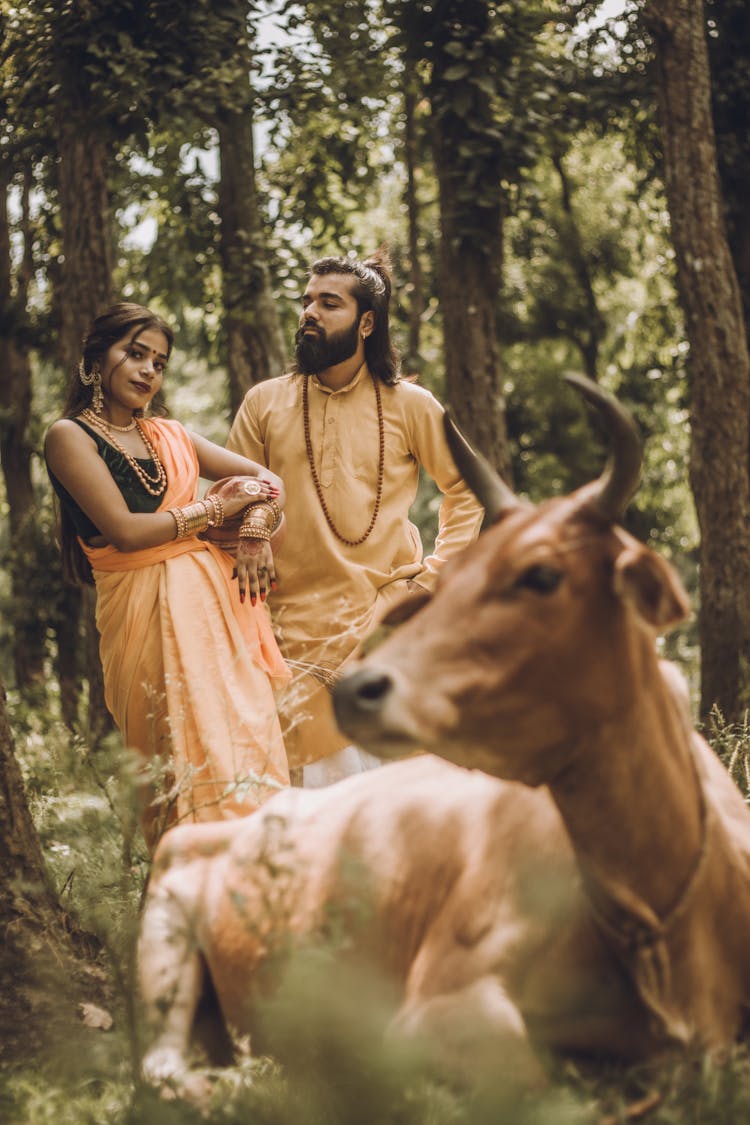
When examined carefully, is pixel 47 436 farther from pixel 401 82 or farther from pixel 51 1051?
pixel 401 82

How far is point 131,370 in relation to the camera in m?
4.71

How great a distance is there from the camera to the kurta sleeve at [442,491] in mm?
5340

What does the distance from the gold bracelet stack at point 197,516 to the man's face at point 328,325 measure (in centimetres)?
94

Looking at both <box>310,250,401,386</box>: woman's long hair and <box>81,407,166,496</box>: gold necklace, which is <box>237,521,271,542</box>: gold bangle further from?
<box>310,250,401,386</box>: woman's long hair

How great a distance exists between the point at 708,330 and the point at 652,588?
19.1 feet

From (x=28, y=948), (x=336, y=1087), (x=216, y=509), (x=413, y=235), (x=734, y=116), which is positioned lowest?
(x=28, y=948)

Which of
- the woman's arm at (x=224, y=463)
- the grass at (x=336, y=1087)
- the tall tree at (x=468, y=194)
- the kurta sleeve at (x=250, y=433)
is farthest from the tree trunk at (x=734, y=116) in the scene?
the grass at (x=336, y=1087)

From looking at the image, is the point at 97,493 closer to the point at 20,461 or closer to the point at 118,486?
the point at 118,486

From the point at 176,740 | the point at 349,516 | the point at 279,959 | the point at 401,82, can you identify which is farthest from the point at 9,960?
the point at 401,82

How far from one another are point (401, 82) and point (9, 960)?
8955mm

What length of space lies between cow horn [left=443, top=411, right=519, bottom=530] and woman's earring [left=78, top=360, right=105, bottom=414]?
2.03 metres

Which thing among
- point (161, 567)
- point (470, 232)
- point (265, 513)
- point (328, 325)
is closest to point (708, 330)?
point (470, 232)

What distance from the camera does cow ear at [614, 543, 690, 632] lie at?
8.41 feet

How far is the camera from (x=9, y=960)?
3826 millimetres
